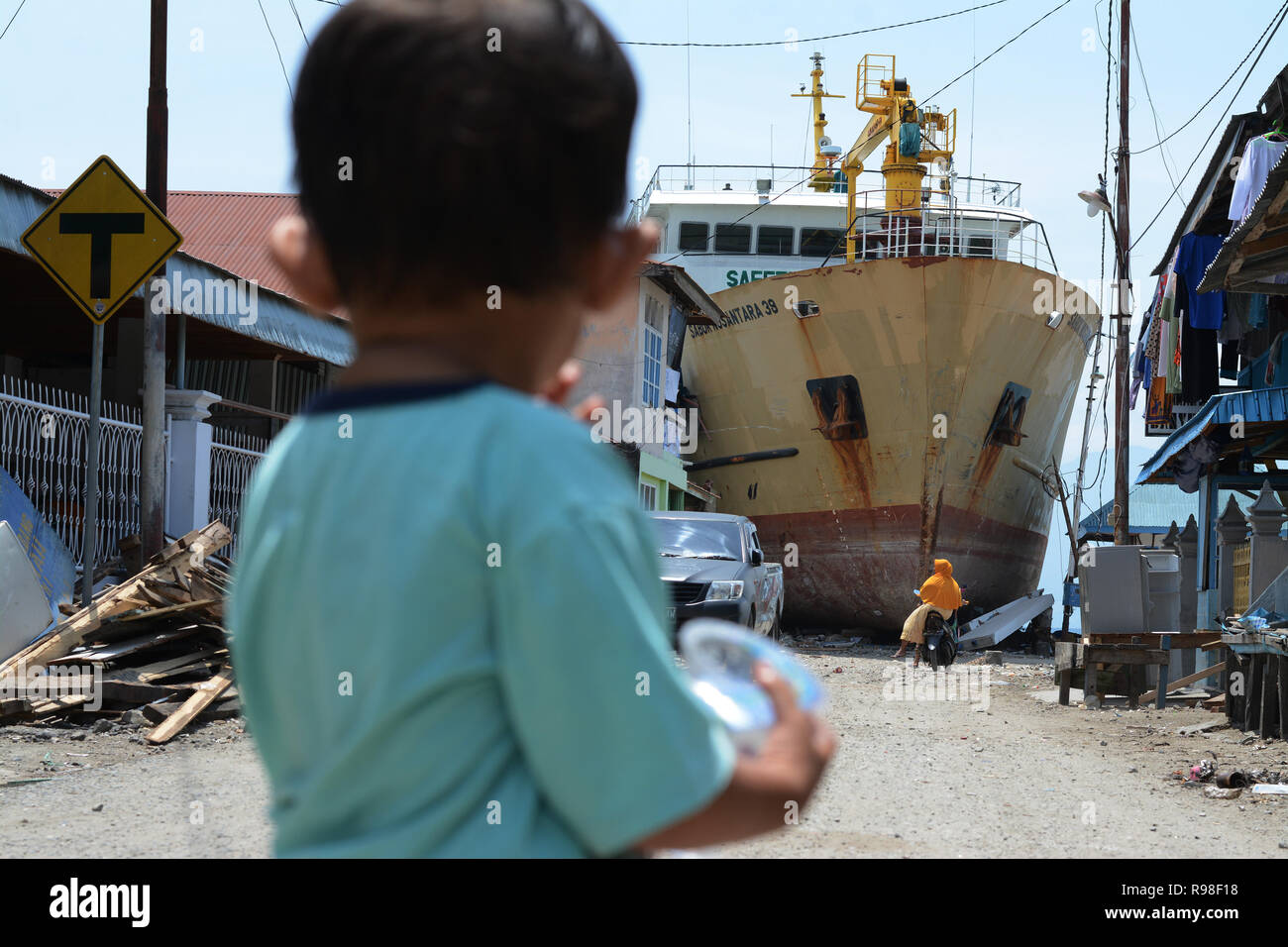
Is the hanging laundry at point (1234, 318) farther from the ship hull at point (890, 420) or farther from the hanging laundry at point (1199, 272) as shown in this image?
the ship hull at point (890, 420)

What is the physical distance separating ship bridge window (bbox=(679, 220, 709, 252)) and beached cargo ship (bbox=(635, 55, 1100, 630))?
0.75 ft

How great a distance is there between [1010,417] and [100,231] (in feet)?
62.6

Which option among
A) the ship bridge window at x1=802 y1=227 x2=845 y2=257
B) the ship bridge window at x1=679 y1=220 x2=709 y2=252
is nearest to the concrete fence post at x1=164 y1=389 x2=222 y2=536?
the ship bridge window at x1=679 y1=220 x2=709 y2=252

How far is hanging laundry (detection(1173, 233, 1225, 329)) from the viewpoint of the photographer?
15523 millimetres

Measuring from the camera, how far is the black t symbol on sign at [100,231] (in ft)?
27.5

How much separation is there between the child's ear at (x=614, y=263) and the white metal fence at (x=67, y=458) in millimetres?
8829

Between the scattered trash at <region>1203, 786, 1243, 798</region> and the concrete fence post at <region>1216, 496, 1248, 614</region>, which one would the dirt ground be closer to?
the scattered trash at <region>1203, 786, 1243, 798</region>

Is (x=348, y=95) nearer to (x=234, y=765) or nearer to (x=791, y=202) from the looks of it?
(x=234, y=765)

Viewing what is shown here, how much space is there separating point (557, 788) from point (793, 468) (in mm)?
24285

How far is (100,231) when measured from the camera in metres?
8.43

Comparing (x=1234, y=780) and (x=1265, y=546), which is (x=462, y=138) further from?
(x=1265, y=546)

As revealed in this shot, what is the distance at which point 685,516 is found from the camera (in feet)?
51.1

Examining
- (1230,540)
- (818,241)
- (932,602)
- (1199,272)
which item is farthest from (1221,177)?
(818,241)
